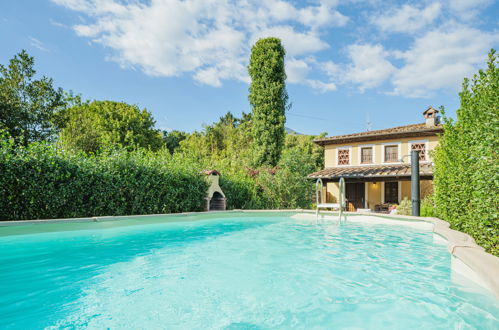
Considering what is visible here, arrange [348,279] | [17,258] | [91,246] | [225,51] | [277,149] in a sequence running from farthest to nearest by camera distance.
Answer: [277,149]
[225,51]
[91,246]
[17,258]
[348,279]

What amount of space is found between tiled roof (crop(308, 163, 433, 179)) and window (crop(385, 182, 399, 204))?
4.40 ft

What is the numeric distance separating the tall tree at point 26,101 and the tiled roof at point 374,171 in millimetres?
19329

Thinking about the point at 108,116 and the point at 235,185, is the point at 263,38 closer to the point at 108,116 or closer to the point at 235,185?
the point at 235,185

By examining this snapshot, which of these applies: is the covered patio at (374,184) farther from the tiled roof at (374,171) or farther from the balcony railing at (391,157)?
the balcony railing at (391,157)

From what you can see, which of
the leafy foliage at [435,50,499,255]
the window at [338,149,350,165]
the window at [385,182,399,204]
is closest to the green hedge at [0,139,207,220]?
the leafy foliage at [435,50,499,255]

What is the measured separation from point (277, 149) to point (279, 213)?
1016cm

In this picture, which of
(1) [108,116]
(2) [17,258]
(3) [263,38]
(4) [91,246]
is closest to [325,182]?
(3) [263,38]

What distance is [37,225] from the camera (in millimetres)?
7500

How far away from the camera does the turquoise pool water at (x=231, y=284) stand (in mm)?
2887

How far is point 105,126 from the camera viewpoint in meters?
28.8

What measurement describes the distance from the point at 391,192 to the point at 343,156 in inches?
160

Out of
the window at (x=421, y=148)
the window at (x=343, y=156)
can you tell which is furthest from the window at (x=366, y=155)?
the window at (x=421, y=148)

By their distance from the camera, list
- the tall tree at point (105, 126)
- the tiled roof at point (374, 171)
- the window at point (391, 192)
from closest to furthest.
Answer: the tiled roof at point (374, 171) < the window at point (391, 192) < the tall tree at point (105, 126)

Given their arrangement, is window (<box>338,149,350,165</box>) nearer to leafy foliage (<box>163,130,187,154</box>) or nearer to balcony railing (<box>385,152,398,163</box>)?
balcony railing (<box>385,152,398,163</box>)
